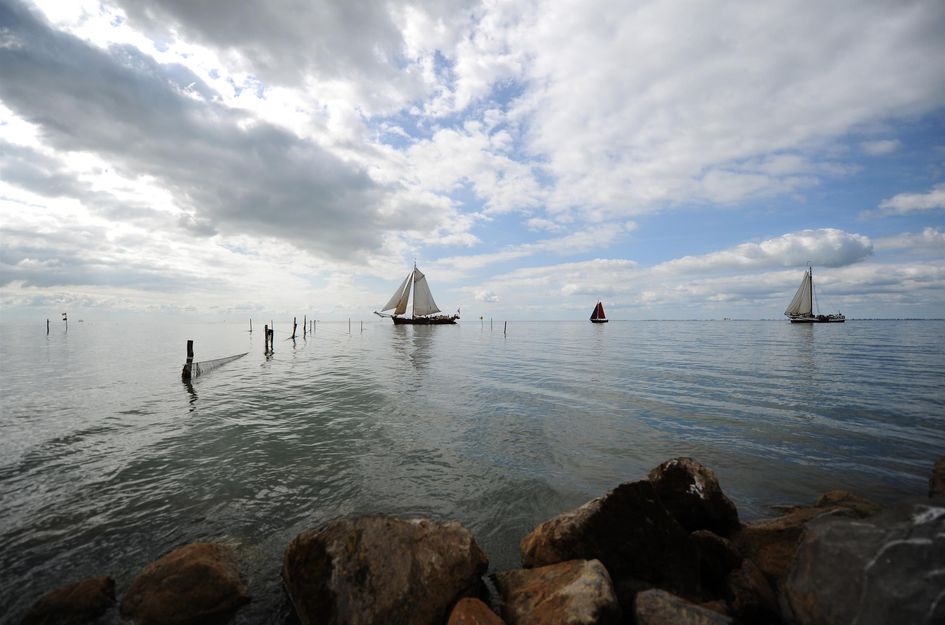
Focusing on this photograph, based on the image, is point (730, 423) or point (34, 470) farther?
point (730, 423)

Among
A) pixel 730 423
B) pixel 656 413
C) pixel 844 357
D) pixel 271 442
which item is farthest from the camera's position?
pixel 844 357

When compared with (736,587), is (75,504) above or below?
below

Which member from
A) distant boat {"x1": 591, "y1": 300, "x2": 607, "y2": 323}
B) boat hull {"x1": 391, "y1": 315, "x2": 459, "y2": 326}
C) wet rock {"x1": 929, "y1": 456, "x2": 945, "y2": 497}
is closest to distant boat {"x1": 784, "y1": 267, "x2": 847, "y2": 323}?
distant boat {"x1": 591, "y1": 300, "x2": 607, "y2": 323}

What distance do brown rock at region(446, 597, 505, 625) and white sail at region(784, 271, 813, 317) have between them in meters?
134

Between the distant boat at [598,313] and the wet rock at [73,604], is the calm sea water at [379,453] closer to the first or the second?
the wet rock at [73,604]

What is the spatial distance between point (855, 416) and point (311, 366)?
100.0ft

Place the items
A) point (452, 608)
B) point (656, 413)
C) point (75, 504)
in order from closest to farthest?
point (452, 608) → point (75, 504) → point (656, 413)

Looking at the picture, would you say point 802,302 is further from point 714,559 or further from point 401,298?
point 714,559

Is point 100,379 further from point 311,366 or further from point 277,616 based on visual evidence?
point 277,616

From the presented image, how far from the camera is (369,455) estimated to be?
10547 millimetres

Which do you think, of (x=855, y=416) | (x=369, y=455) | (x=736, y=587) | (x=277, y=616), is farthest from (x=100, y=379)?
(x=855, y=416)

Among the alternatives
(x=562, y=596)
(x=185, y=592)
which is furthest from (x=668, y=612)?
(x=185, y=592)

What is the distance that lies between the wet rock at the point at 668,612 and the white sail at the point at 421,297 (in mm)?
110063

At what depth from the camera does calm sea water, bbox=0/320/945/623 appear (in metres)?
6.77
